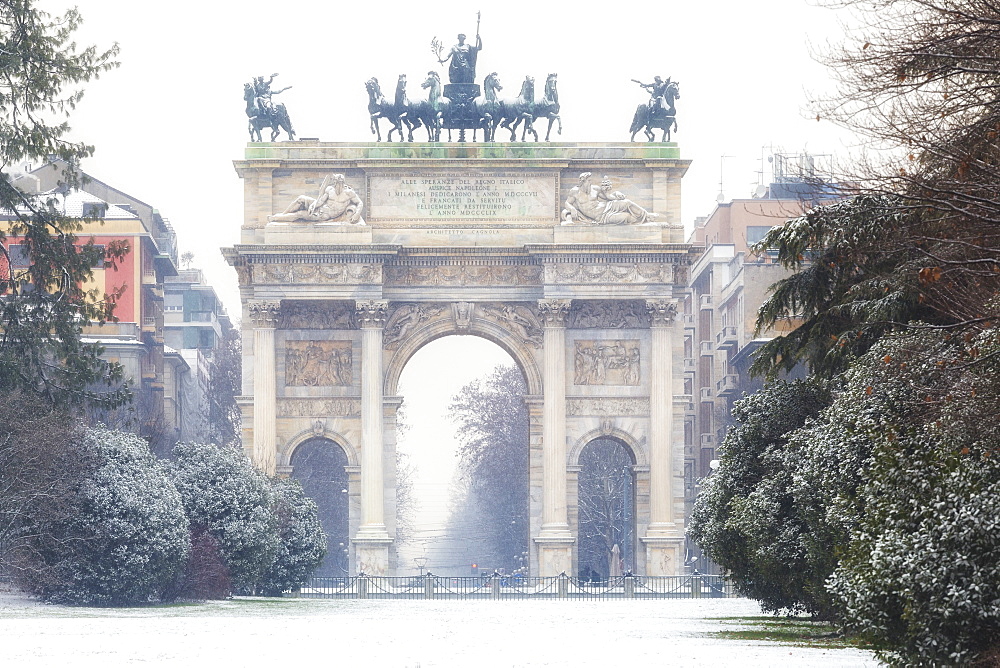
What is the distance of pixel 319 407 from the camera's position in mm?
74938

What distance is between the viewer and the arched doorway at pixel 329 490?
101 meters

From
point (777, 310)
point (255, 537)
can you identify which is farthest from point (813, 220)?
point (255, 537)

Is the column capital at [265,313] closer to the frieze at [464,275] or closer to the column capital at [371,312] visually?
the column capital at [371,312]

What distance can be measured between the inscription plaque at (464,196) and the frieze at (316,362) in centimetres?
500

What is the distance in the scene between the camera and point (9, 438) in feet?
155

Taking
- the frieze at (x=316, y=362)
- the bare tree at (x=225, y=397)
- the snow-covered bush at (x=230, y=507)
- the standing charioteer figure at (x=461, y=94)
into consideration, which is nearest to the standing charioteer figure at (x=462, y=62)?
the standing charioteer figure at (x=461, y=94)

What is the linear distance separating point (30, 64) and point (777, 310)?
22140mm

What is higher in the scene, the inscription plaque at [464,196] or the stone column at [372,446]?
the inscription plaque at [464,196]

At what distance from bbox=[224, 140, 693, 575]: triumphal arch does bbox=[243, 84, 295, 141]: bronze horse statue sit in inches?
33.6

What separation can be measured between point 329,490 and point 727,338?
70.7ft

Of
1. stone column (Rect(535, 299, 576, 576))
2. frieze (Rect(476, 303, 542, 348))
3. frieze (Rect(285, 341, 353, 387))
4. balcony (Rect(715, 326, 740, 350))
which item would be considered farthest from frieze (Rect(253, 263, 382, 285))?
balcony (Rect(715, 326, 740, 350))

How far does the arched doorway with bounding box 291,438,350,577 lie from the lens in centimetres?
10138

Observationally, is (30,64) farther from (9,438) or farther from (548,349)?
(548,349)

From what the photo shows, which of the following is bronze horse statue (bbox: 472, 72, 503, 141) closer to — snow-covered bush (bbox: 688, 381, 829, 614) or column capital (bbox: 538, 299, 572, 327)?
column capital (bbox: 538, 299, 572, 327)
